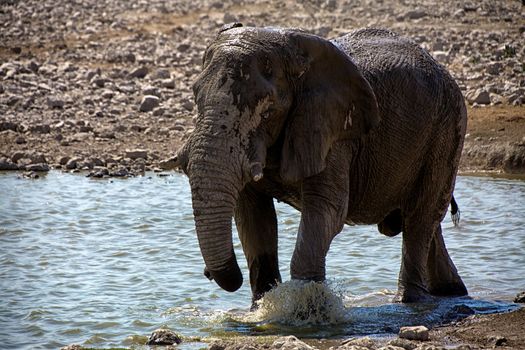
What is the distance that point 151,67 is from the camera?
20656 millimetres

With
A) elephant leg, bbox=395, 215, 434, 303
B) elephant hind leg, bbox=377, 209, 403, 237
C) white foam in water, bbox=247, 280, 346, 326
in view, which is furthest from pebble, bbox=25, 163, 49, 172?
white foam in water, bbox=247, 280, 346, 326

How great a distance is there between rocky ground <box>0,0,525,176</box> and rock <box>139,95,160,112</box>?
4 cm

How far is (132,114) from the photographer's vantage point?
57.1ft

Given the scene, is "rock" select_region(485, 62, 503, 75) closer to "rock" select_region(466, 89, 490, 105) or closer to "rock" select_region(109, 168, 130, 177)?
"rock" select_region(466, 89, 490, 105)

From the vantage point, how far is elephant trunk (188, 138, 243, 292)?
7164 mm

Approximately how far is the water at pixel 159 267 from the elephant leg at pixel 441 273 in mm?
209

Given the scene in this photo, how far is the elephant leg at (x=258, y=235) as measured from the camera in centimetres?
844

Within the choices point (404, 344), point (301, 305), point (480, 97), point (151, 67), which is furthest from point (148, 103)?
point (404, 344)

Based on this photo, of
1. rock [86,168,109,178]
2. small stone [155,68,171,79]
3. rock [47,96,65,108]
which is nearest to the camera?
rock [86,168,109,178]

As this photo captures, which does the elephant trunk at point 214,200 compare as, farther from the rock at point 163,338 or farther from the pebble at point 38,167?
the pebble at point 38,167

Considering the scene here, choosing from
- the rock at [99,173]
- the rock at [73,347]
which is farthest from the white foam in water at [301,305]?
the rock at [99,173]

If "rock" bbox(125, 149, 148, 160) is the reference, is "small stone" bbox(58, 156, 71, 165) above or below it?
below

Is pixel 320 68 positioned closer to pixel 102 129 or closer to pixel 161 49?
pixel 102 129

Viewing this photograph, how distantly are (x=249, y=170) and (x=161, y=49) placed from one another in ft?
49.8
